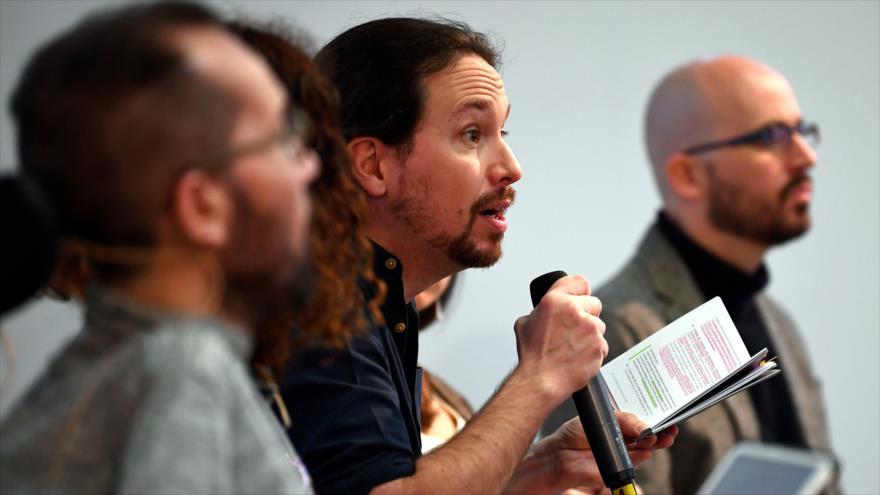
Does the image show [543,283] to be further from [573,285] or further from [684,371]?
[684,371]

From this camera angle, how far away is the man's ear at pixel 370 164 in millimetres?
1847

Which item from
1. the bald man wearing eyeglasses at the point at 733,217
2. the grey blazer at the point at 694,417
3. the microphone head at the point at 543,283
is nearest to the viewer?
the microphone head at the point at 543,283

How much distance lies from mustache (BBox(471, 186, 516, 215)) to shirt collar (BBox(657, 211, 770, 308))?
1.05m

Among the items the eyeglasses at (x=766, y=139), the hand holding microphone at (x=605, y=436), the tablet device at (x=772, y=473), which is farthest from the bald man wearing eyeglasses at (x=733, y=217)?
the tablet device at (x=772, y=473)

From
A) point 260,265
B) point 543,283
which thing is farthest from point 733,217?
point 260,265

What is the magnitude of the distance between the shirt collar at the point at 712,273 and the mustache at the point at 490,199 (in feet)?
3.43

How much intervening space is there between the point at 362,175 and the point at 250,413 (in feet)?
3.56

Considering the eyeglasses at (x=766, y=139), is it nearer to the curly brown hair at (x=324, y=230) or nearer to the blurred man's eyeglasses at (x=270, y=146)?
the curly brown hair at (x=324, y=230)

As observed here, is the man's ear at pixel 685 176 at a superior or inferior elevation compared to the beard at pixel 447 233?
superior

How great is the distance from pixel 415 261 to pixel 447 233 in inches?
2.6

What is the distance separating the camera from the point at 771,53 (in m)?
3.17

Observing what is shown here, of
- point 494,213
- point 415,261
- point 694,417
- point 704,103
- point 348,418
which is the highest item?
point 704,103

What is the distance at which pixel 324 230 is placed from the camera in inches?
43.8

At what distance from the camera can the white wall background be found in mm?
2828
